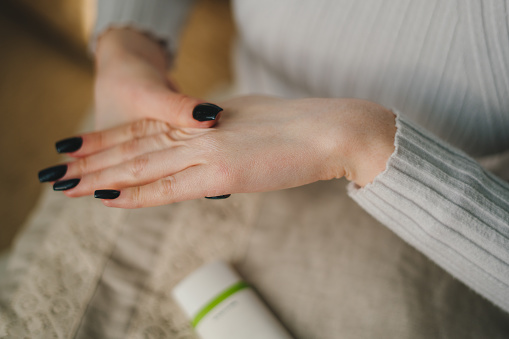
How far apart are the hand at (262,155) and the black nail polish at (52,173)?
43mm

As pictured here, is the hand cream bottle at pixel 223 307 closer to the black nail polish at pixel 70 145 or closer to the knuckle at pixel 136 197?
the knuckle at pixel 136 197

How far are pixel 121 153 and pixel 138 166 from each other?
0.05 metres

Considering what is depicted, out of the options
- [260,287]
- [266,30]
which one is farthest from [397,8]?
[260,287]

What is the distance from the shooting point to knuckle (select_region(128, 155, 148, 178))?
42cm

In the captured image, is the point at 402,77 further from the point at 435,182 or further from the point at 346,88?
the point at 435,182

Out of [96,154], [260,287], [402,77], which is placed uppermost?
[402,77]

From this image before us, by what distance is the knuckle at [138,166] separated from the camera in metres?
0.42

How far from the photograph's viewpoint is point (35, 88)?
795mm

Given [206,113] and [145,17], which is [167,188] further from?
[145,17]

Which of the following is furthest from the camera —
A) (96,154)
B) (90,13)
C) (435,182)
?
(90,13)

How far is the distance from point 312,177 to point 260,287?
18 centimetres

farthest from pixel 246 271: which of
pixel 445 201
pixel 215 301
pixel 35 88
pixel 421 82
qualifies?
pixel 35 88

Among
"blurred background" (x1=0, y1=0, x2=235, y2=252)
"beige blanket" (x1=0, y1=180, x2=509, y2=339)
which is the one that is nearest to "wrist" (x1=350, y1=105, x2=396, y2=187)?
"beige blanket" (x1=0, y1=180, x2=509, y2=339)

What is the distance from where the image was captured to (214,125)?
431mm
